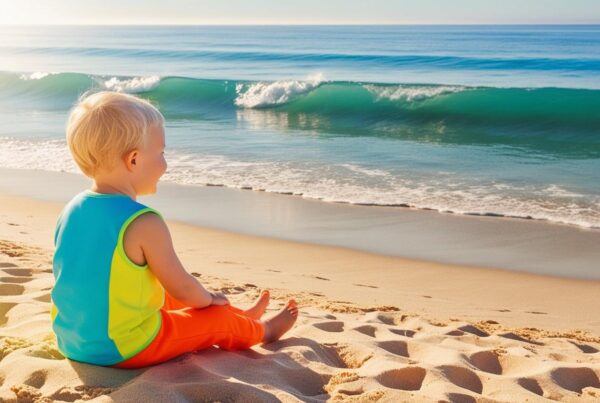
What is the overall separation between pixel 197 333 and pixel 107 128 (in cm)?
91

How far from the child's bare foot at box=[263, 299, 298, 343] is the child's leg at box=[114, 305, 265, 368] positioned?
0.37 ft

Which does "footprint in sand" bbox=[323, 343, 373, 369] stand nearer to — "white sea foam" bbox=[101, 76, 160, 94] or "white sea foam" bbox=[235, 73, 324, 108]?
"white sea foam" bbox=[235, 73, 324, 108]

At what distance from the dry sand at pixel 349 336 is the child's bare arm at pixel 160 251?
330 millimetres

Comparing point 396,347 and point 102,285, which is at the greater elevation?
point 102,285

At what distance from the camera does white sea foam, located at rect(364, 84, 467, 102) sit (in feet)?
60.4

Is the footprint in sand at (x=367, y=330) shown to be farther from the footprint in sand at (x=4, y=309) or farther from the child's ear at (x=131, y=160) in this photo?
the footprint in sand at (x=4, y=309)

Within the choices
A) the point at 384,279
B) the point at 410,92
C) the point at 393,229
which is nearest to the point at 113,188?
the point at 384,279

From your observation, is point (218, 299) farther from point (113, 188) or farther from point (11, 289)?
point (11, 289)

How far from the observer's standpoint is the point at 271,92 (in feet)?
66.4

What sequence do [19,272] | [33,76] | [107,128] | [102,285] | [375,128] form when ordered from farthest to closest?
1. [33,76]
2. [375,128]
3. [19,272]
4. [102,285]
5. [107,128]

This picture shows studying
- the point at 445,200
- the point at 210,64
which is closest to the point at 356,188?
the point at 445,200

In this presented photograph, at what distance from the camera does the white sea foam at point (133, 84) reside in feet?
76.2

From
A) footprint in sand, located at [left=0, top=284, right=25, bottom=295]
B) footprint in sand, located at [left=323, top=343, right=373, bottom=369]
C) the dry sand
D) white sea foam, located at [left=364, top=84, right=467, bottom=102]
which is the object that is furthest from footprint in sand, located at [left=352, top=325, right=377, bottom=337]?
white sea foam, located at [left=364, top=84, right=467, bottom=102]

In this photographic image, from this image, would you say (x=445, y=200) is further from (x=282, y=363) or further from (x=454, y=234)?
(x=282, y=363)
